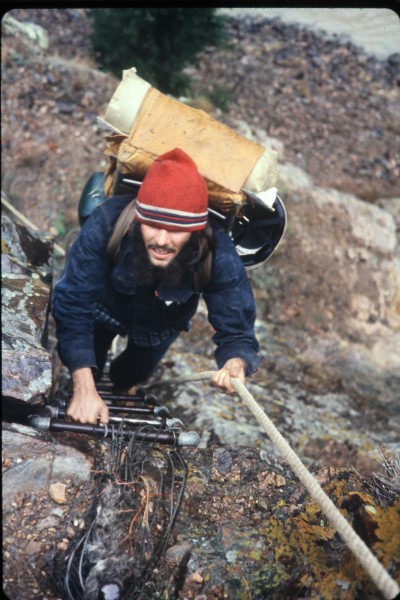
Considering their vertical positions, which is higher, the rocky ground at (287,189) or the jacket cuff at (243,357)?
the jacket cuff at (243,357)

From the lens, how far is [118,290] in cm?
362

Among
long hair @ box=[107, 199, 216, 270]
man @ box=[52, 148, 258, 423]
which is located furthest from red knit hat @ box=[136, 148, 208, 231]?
long hair @ box=[107, 199, 216, 270]

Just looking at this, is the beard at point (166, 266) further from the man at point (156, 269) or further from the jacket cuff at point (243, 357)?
the jacket cuff at point (243, 357)

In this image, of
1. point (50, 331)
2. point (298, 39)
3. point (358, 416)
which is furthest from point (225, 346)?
point (298, 39)

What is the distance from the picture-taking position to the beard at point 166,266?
10.3 ft

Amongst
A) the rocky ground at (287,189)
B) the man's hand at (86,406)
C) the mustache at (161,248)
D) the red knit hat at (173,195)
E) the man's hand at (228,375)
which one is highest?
the red knit hat at (173,195)

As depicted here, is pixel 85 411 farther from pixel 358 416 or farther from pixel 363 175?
pixel 363 175

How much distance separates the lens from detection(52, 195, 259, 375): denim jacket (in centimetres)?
326

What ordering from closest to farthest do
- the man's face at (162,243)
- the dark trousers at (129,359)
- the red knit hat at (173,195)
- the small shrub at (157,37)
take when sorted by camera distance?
the red knit hat at (173,195), the man's face at (162,243), the dark trousers at (129,359), the small shrub at (157,37)

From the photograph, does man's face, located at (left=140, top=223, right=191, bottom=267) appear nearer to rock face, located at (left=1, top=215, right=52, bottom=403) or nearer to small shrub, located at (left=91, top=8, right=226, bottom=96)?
rock face, located at (left=1, top=215, right=52, bottom=403)

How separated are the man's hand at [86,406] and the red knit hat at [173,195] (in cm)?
114

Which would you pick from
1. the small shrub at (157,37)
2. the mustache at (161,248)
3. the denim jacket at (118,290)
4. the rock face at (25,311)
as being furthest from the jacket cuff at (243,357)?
the small shrub at (157,37)

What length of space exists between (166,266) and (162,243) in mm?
228

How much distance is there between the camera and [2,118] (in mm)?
8375
